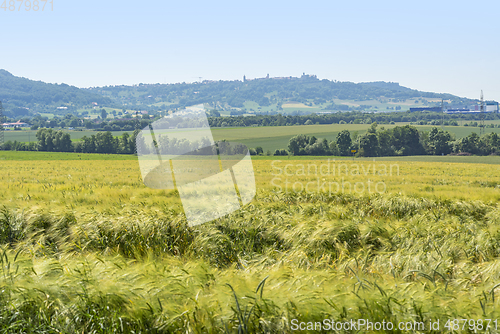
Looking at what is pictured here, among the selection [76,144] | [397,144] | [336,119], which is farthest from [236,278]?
[336,119]

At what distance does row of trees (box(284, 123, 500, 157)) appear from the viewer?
99750mm

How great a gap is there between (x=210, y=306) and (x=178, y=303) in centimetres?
46

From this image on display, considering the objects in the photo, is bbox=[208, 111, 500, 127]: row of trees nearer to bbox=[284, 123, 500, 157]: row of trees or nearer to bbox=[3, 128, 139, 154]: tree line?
bbox=[284, 123, 500, 157]: row of trees

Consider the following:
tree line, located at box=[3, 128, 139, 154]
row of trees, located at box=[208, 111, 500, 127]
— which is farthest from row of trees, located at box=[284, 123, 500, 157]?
row of trees, located at box=[208, 111, 500, 127]

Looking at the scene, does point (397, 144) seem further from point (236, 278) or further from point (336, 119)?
point (236, 278)

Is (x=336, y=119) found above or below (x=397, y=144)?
above

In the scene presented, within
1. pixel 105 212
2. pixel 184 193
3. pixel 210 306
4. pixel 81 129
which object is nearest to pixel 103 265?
pixel 210 306

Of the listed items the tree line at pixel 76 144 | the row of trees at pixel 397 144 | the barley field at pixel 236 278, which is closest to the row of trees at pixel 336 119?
the row of trees at pixel 397 144

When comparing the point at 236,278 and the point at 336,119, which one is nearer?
the point at 236,278

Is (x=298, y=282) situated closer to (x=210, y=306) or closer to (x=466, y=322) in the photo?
(x=210, y=306)

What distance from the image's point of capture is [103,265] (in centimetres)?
518

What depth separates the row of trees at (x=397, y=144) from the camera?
99750mm

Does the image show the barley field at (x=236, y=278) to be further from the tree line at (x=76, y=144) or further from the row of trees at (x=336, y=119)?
the row of trees at (x=336, y=119)

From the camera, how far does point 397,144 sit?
107 metres
